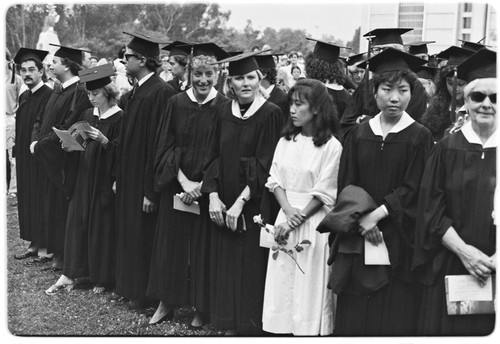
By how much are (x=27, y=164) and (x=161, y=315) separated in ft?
10.8

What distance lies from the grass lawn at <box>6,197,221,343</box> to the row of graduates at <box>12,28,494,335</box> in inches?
6.4

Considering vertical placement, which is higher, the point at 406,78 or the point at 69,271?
the point at 406,78

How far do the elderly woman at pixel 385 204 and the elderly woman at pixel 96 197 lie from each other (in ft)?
9.02

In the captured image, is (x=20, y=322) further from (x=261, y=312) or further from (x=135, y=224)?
(x=261, y=312)

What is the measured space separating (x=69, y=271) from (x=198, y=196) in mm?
2155

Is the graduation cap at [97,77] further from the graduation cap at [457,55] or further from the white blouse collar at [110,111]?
the graduation cap at [457,55]

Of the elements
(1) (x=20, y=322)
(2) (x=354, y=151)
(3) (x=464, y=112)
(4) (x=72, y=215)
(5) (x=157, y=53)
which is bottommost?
(1) (x=20, y=322)

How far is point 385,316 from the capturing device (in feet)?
14.0

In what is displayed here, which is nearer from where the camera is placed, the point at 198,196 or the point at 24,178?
the point at 198,196

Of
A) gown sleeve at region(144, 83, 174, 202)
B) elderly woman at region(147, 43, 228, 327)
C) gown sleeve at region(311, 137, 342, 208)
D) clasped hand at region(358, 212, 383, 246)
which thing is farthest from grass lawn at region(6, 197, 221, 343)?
clasped hand at region(358, 212, 383, 246)

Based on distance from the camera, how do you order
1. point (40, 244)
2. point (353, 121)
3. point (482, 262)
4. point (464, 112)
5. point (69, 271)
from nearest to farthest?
1. point (482, 262)
2. point (464, 112)
3. point (353, 121)
4. point (69, 271)
5. point (40, 244)

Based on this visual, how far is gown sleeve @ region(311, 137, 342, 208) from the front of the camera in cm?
447

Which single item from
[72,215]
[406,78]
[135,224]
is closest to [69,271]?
[72,215]

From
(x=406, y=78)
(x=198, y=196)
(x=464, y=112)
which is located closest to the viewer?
(x=406, y=78)
